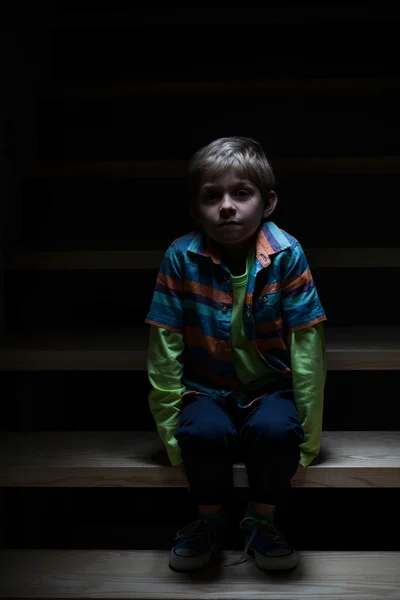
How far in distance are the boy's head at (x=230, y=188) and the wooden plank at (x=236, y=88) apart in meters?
0.53

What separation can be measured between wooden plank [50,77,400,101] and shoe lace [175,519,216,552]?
1.13 metres

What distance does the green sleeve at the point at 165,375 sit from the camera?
54.6 inches

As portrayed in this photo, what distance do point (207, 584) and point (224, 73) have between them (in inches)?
61.5

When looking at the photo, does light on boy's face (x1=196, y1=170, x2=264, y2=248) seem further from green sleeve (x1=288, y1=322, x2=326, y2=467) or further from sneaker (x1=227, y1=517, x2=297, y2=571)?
sneaker (x1=227, y1=517, x2=297, y2=571)

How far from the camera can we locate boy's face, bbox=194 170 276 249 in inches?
53.1

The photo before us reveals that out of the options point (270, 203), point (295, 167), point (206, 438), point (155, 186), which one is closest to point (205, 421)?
point (206, 438)

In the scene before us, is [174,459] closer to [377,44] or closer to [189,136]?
[189,136]

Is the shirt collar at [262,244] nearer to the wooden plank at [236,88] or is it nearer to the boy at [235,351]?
the boy at [235,351]

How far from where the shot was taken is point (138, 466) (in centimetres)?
136

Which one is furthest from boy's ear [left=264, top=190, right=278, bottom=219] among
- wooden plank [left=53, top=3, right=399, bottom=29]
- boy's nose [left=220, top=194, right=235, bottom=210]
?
wooden plank [left=53, top=3, right=399, bottom=29]

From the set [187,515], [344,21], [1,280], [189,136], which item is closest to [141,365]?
[1,280]

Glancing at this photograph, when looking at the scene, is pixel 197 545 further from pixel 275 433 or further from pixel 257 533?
pixel 275 433

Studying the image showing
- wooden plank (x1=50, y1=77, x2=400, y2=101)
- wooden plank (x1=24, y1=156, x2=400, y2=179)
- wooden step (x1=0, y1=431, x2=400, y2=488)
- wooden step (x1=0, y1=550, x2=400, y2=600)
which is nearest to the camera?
wooden step (x1=0, y1=550, x2=400, y2=600)

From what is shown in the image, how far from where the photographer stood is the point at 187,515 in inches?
74.0
